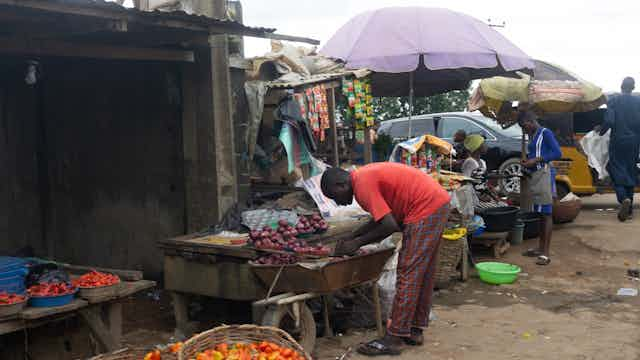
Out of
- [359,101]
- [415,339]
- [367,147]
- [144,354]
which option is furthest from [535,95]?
[144,354]

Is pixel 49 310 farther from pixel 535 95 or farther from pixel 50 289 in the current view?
pixel 535 95

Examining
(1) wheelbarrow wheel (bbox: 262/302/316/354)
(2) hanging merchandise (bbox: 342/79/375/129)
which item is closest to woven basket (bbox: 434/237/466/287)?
(2) hanging merchandise (bbox: 342/79/375/129)

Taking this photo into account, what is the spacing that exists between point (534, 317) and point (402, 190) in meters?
2.29

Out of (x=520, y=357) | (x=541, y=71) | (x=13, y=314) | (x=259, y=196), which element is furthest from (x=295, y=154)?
(x=541, y=71)

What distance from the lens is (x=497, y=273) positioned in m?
7.79

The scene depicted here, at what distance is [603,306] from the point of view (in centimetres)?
692

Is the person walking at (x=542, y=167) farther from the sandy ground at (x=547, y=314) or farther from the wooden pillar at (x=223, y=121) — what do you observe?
the wooden pillar at (x=223, y=121)

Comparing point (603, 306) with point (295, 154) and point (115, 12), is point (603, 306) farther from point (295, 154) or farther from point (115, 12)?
point (115, 12)

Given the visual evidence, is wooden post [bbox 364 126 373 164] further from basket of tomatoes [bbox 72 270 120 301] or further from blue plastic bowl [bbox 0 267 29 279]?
blue plastic bowl [bbox 0 267 29 279]

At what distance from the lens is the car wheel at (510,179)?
38.5 ft

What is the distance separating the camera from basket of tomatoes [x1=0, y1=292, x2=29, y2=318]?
432 cm

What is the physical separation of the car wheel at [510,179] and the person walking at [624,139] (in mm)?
1594

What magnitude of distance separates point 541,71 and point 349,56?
5.12 metres

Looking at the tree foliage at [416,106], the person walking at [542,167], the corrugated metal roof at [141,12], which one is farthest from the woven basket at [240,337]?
the tree foliage at [416,106]
